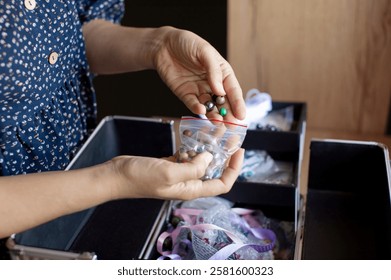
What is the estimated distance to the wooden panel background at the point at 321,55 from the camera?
1.35 metres

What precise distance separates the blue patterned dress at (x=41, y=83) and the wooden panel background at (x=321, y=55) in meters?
0.62

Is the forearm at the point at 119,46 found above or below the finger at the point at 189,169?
above

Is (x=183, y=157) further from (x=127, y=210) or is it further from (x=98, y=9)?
(x=98, y=9)

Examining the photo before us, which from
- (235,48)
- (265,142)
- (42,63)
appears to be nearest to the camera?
(42,63)

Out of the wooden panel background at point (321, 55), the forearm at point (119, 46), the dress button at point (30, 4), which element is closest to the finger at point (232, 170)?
the forearm at point (119, 46)

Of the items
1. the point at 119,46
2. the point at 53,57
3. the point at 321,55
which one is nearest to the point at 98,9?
the point at 119,46

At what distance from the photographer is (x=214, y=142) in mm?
750

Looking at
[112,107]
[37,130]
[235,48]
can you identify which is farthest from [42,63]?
[112,107]

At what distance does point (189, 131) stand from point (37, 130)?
0.25 metres

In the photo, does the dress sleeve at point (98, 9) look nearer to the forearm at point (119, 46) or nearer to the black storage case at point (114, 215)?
the forearm at point (119, 46)

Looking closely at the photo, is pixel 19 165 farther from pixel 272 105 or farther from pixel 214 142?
pixel 272 105

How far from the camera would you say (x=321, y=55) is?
1407 millimetres

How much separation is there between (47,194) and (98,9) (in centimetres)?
47

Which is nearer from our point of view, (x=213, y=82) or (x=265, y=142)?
(x=213, y=82)
